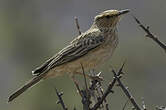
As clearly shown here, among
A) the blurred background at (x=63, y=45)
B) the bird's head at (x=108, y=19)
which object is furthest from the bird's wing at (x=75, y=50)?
the blurred background at (x=63, y=45)

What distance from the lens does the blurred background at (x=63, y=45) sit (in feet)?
61.4

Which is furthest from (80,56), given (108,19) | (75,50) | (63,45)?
(63,45)

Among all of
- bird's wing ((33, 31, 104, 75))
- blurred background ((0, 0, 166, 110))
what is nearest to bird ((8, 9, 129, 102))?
bird's wing ((33, 31, 104, 75))

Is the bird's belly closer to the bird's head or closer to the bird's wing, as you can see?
the bird's wing

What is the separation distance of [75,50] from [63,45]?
1371 cm

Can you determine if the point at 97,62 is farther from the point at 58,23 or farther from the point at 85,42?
the point at 58,23

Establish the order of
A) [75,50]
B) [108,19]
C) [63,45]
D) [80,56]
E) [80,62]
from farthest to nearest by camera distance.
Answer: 1. [63,45]
2. [108,19]
3. [75,50]
4. [80,56]
5. [80,62]

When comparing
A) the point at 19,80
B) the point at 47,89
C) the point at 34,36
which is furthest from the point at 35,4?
the point at 47,89

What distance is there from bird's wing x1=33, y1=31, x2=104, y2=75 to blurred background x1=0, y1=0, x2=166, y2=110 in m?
6.76

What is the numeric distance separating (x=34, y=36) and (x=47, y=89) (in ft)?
23.5

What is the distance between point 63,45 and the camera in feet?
73.4

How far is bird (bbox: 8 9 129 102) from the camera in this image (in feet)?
27.7

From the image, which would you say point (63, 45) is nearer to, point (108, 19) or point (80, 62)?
point (108, 19)

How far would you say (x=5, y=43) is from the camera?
2502 cm
